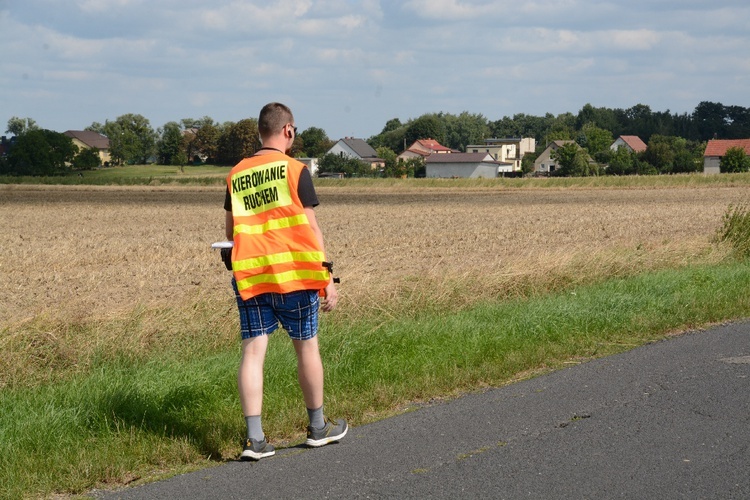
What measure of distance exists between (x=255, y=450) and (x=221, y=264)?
40.6 ft

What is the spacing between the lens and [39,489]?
482cm

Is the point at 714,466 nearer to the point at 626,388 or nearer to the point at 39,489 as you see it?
the point at 626,388

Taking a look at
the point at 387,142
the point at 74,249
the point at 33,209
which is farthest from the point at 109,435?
the point at 387,142

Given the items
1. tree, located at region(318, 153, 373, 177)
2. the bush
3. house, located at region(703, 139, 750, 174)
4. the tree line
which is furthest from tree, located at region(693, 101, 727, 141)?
the bush

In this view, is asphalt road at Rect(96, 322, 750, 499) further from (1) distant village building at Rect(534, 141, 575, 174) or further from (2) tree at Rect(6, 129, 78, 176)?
(1) distant village building at Rect(534, 141, 575, 174)

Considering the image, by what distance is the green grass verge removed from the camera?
536 cm

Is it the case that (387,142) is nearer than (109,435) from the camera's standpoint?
No

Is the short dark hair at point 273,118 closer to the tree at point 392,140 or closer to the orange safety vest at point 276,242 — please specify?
the orange safety vest at point 276,242

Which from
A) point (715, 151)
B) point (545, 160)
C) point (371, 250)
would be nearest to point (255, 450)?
point (371, 250)

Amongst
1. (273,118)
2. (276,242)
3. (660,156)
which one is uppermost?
(273,118)

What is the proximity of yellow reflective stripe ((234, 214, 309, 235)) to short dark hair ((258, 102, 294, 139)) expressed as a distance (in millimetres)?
556

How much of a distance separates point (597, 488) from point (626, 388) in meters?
2.24

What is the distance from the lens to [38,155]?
88062mm

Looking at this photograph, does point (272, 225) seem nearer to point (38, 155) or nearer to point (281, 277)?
point (281, 277)
